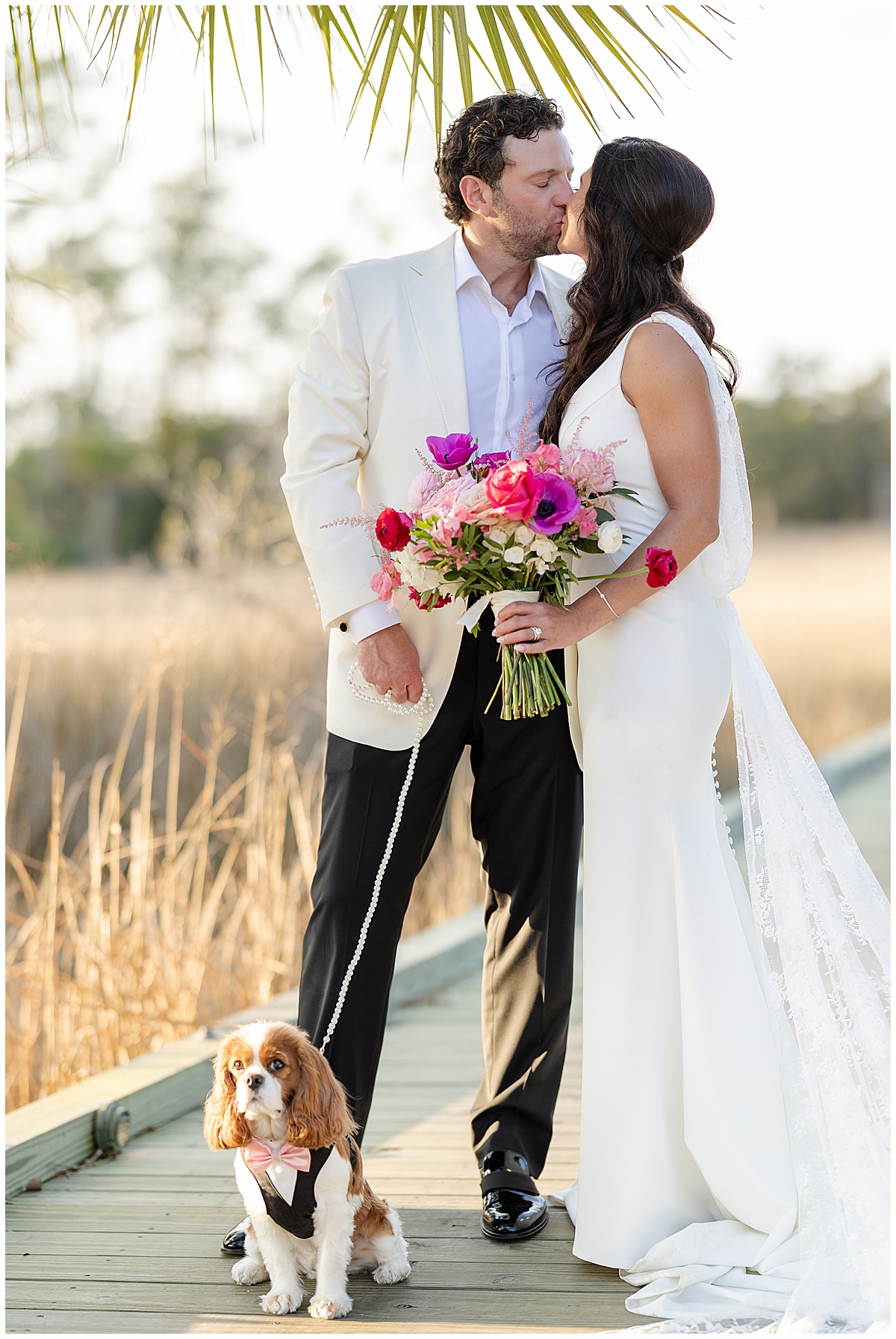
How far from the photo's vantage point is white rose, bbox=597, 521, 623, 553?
7.13ft

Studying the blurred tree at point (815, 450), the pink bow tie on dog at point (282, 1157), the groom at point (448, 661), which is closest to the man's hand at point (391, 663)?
the groom at point (448, 661)

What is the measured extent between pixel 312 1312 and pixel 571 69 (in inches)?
95.9

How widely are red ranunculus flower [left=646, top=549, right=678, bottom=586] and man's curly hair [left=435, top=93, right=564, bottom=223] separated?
899 millimetres

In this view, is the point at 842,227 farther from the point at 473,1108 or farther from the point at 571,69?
the point at 473,1108

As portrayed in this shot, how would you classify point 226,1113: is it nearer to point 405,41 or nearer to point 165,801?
point 405,41

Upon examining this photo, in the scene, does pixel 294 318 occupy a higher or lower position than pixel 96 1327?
higher

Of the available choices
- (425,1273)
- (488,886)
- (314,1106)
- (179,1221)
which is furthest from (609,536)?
(179,1221)

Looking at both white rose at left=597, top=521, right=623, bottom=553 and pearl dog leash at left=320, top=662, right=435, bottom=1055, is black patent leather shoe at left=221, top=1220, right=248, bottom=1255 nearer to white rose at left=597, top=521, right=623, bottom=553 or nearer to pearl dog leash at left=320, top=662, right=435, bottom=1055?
pearl dog leash at left=320, top=662, right=435, bottom=1055

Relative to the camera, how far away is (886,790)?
8.26m

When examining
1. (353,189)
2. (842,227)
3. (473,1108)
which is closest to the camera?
(473,1108)

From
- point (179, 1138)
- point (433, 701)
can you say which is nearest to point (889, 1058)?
point (433, 701)

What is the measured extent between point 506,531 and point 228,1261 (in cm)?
141

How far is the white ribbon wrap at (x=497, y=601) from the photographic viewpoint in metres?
2.28

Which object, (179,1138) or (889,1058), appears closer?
(889,1058)
